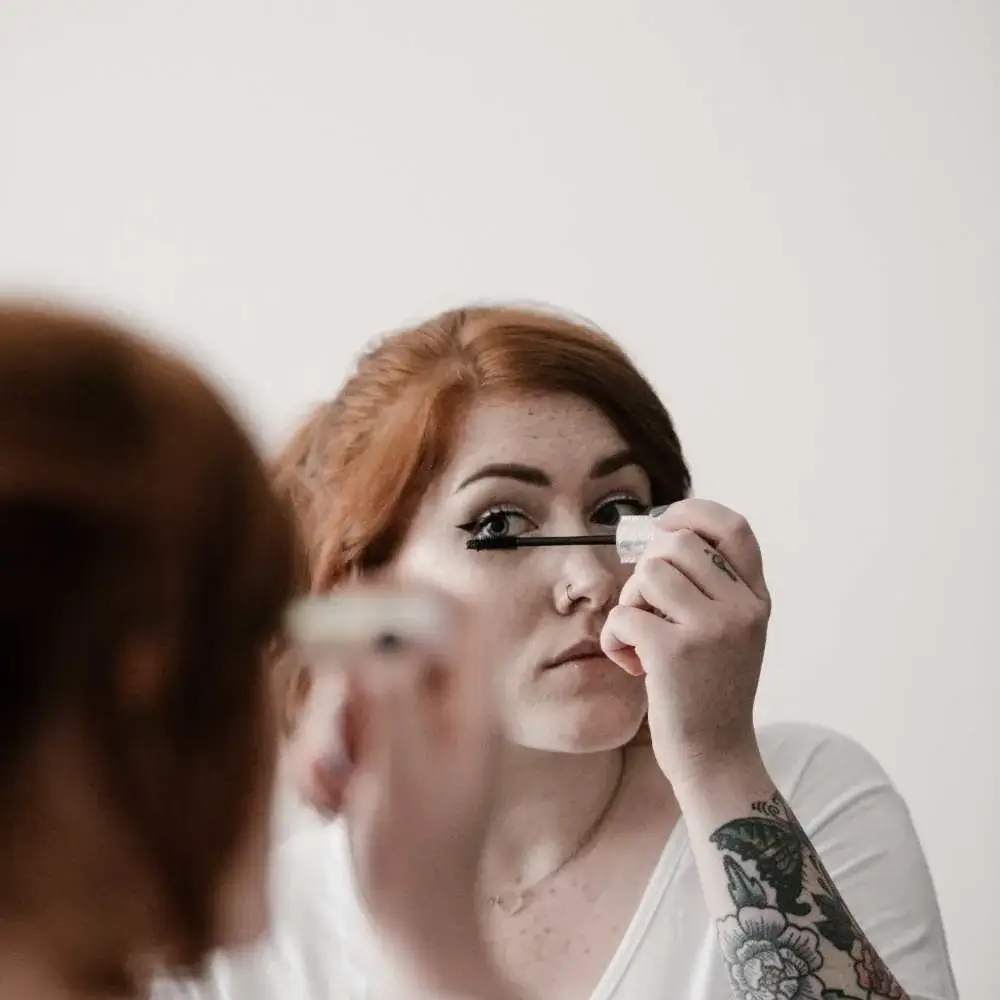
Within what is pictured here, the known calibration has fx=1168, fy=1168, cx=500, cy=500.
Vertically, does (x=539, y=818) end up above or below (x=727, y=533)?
below

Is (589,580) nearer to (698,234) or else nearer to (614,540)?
(614,540)

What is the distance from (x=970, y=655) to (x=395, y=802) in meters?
0.49

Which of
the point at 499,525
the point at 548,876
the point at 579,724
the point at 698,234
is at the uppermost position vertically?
the point at 698,234

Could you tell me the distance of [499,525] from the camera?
0.71m

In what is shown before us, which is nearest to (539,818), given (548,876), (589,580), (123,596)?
(548,876)

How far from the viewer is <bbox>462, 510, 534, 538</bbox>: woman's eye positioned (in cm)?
71

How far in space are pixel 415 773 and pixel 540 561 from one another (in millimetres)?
181

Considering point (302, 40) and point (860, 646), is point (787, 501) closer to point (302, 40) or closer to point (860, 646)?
point (860, 646)

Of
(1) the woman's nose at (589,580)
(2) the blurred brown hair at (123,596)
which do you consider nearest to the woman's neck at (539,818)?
(1) the woman's nose at (589,580)

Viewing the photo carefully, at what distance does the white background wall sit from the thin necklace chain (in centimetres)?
24

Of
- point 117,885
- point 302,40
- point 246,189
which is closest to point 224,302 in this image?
point 246,189

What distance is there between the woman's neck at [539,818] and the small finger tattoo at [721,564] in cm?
22

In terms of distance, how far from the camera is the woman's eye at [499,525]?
708 millimetres

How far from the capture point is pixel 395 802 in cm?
77
